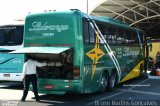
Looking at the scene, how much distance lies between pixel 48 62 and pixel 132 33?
7889mm

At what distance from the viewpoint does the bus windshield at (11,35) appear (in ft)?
55.5

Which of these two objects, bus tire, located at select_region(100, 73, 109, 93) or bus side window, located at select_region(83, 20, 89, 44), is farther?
bus tire, located at select_region(100, 73, 109, 93)

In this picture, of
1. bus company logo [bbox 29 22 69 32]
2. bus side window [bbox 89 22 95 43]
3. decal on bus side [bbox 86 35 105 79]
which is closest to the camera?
bus company logo [bbox 29 22 69 32]

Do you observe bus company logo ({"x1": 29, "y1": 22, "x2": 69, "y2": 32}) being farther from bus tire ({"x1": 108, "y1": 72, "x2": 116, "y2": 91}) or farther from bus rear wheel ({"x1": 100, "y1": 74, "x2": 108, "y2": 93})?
bus tire ({"x1": 108, "y1": 72, "x2": 116, "y2": 91})

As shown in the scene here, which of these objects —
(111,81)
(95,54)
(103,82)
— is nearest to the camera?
(95,54)

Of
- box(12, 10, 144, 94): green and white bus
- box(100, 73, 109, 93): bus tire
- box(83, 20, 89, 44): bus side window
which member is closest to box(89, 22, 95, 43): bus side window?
box(12, 10, 144, 94): green and white bus

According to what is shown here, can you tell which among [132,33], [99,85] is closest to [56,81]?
[99,85]

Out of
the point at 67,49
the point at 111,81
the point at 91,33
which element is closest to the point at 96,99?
the point at 67,49

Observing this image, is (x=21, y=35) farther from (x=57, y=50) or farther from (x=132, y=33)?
(x=132, y=33)

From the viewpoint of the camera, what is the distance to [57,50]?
498 inches

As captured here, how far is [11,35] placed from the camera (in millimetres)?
17125

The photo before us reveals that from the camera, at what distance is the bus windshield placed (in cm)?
1692

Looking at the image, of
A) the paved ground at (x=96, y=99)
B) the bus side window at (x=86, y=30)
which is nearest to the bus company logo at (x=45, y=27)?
the bus side window at (x=86, y=30)

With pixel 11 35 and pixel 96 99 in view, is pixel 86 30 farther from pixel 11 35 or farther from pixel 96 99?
pixel 11 35
